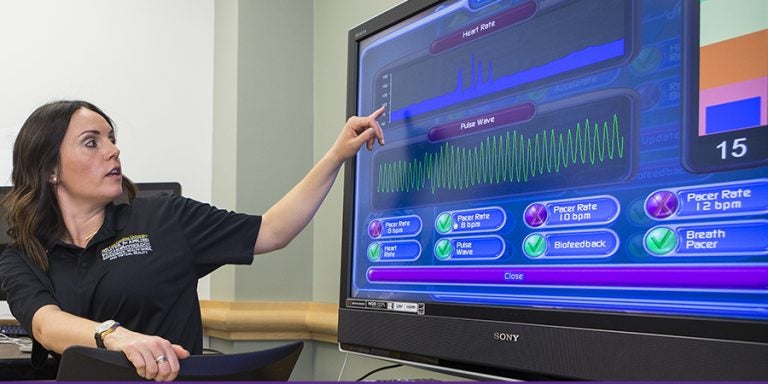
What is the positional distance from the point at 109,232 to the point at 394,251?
0.71m

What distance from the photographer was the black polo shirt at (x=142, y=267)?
1.88m

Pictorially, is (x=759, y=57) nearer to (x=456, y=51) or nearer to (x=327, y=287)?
(x=456, y=51)

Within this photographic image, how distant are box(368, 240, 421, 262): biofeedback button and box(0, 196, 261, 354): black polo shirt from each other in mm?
356

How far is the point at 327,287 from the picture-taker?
9.29 feet

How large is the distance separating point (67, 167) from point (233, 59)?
108cm

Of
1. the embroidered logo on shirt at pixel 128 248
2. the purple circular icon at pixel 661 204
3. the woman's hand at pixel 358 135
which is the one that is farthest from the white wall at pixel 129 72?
the purple circular icon at pixel 661 204

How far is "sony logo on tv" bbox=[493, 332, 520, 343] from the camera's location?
4.48 feet

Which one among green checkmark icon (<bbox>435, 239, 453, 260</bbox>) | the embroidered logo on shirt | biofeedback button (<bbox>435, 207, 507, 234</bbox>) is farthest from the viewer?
the embroidered logo on shirt

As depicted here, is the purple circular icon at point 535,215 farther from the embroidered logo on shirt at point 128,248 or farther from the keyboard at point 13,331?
the keyboard at point 13,331

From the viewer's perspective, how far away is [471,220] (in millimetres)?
1532

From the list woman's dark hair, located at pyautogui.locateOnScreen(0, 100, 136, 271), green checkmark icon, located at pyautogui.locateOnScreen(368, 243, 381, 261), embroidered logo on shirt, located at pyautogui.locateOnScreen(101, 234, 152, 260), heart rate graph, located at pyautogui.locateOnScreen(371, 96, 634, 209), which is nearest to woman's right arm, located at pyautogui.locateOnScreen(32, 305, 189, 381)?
embroidered logo on shirt, located at pyautogui.locateOnScreen(101, 234, 152, 260)

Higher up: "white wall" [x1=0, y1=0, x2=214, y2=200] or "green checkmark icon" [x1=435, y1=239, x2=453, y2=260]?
"white wall" [x1=0, y1=0, x2=214, y2=200]

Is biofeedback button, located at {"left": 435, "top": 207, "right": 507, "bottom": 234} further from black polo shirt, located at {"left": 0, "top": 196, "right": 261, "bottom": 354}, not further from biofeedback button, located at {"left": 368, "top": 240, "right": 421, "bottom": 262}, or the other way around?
black polo shirt, located at {"left": 0, "top": 196, "right": 261, "bottom": 354}

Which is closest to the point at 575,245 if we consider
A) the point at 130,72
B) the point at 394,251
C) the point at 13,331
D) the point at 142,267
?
the point at 394,251
